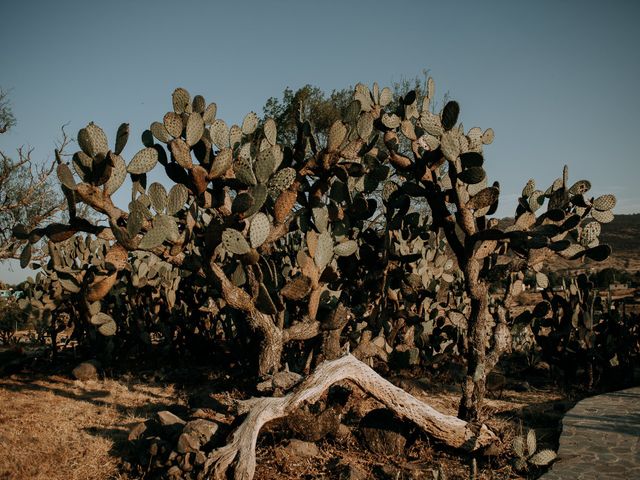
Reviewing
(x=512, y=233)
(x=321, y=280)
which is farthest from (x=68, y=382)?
(x=512, y=233)

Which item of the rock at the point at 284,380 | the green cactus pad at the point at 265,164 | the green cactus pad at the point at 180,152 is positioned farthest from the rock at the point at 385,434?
the green cactus pad at the point at 180,152

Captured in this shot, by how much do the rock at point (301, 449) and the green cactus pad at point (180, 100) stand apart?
332cm

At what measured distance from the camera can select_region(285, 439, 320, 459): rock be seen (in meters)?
4.13

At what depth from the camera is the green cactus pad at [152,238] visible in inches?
165

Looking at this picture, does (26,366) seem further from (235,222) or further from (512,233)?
(512,233)

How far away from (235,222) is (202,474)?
80.6 inches

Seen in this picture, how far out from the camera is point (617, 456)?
162 inches

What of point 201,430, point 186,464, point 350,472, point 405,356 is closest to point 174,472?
point 186,464

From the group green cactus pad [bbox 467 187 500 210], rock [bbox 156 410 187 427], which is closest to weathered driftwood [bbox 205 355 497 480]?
rock [bbox 156 410 187 427]

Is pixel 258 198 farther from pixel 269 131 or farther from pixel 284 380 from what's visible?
pixel 284 380

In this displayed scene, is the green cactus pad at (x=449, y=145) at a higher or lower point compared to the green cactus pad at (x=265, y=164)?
higher

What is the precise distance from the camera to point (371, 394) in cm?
427

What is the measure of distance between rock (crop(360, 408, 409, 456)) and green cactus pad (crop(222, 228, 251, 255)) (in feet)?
6.16

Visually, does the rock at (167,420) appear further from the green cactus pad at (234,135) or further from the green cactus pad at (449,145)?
the green cactus pad at (449,145)
